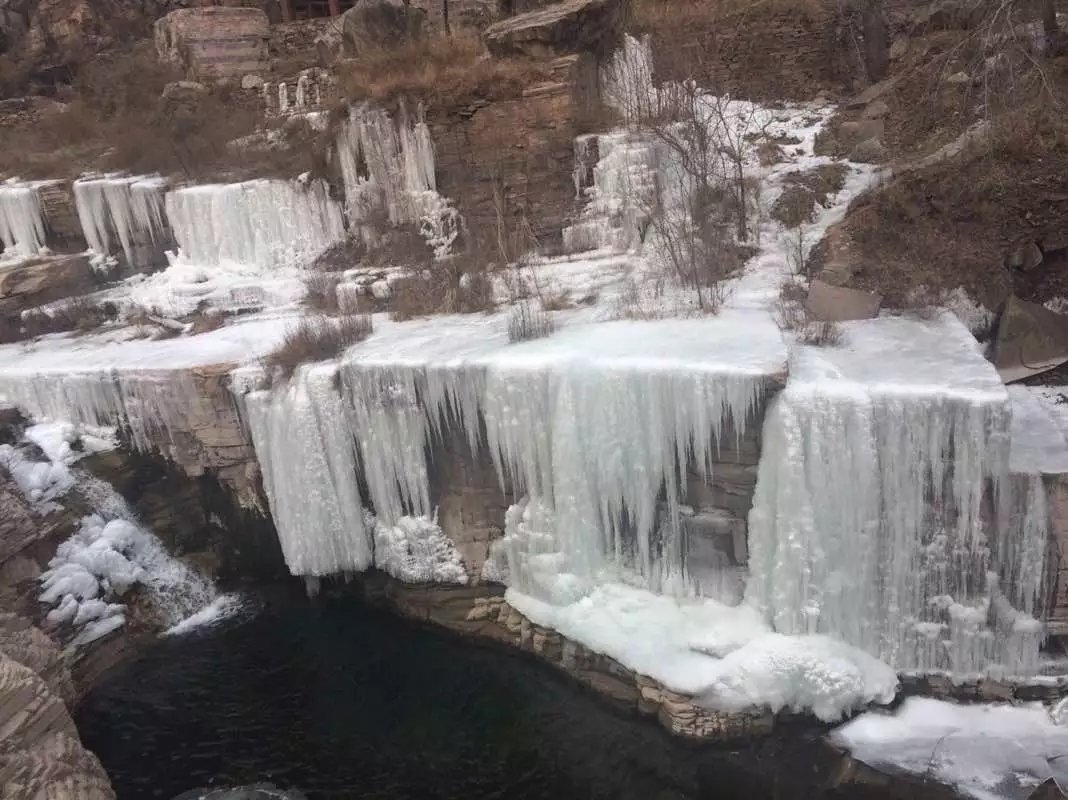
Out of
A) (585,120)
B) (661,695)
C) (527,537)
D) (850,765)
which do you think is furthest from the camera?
(585,120)

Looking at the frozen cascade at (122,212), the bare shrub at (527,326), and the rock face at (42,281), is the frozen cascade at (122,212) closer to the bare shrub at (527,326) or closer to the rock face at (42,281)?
the rock face at (42,281)

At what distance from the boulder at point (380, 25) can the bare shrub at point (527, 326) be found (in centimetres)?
908

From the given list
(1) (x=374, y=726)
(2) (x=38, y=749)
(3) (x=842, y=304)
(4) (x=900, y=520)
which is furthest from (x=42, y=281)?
(4) (x=900, y=520)

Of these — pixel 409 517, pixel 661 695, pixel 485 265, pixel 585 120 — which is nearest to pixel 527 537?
pixel 409 517

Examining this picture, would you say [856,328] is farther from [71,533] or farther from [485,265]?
[71,533]

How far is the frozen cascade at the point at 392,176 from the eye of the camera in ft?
40.4

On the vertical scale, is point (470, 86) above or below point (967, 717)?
above

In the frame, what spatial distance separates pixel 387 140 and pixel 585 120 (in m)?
3.23

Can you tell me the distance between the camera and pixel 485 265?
11.1 meters

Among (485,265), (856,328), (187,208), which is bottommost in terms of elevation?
(856,328)

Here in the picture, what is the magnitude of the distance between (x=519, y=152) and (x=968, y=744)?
32.0ft

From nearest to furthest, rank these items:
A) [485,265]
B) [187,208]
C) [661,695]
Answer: [661,695] < [485,265] < [187,208]

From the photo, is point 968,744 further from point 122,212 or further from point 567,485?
point 122,212

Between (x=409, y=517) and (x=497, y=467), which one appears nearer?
(x=497, y=467)
